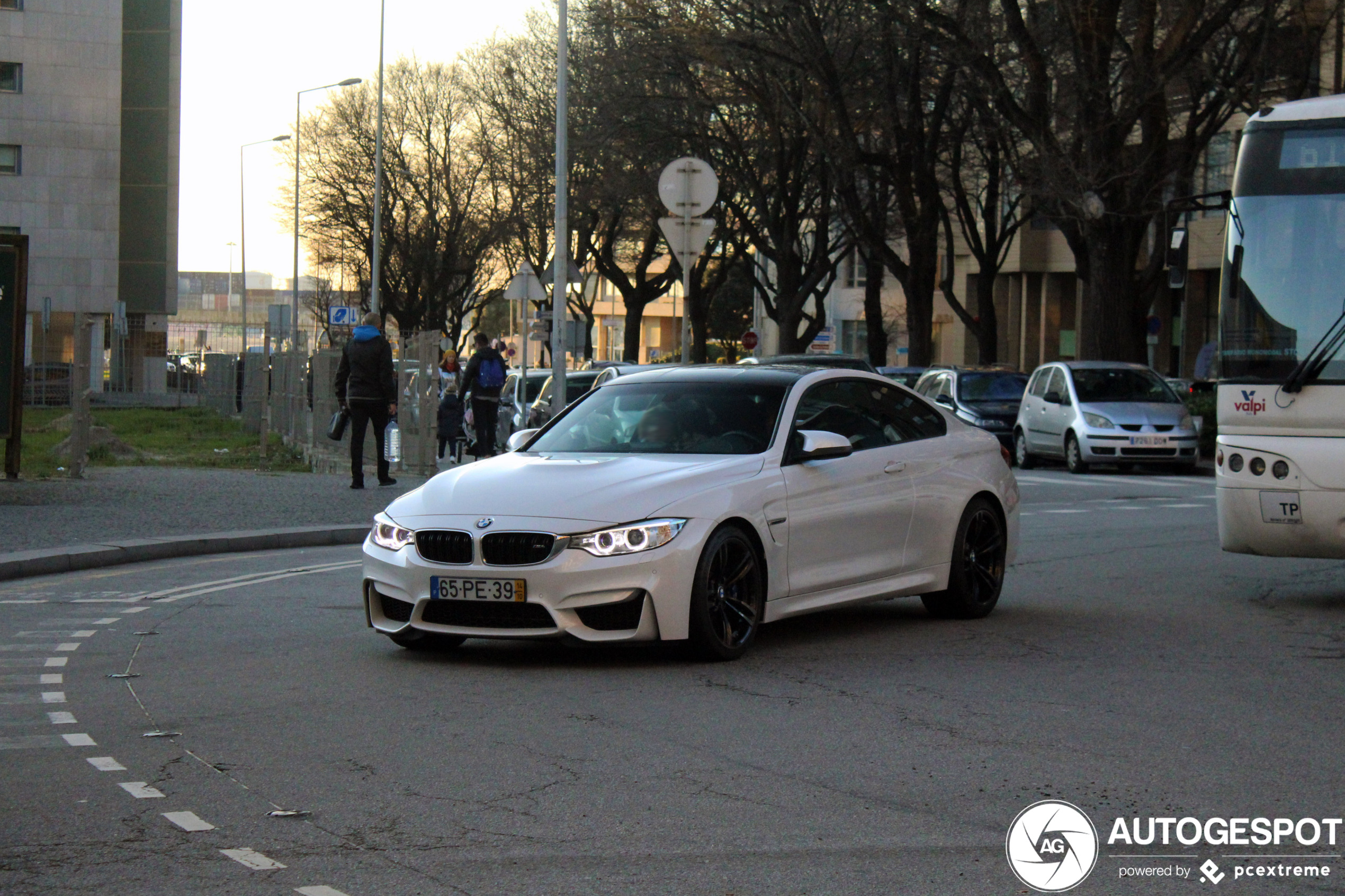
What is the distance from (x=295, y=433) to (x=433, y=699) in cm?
2304

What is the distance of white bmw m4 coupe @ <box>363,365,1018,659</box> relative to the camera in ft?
26.6

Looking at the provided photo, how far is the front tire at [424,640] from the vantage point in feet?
28.3

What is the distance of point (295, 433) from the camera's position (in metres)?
30.0

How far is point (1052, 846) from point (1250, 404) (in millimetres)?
6450

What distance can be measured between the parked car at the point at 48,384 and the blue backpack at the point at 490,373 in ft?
29.4

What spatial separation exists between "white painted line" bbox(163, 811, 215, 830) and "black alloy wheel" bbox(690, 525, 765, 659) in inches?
123

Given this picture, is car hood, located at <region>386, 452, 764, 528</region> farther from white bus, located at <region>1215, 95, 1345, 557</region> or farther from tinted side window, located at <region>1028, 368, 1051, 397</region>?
tinted side window, located at <region>1028, 368, 1051, 397</region>

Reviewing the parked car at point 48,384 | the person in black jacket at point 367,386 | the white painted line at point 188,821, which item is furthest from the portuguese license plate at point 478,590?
the parked car at point 48,384

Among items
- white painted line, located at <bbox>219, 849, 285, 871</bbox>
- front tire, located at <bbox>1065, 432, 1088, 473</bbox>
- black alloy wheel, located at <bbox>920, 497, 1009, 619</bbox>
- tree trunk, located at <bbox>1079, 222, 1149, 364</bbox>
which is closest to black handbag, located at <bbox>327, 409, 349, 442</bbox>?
front tire, located at <bbox>1065, 432, 1088, 473</bbox>

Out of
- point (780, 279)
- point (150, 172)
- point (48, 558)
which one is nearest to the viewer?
point (48, 558)

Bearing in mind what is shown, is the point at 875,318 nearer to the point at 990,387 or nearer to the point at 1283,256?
the point at 990,387

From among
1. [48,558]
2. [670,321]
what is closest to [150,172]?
[48,558]

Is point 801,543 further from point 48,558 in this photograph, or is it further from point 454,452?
point 454,452

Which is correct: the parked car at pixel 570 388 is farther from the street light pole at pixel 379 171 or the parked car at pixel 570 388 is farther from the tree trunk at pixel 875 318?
the street light pole at pixel 379 171
